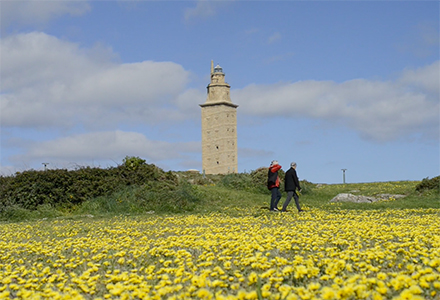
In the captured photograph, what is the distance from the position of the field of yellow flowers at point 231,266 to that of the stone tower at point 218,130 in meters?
57.1

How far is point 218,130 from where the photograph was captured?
69812 millimetres

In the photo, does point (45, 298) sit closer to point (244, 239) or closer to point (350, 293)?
point (350, 293)

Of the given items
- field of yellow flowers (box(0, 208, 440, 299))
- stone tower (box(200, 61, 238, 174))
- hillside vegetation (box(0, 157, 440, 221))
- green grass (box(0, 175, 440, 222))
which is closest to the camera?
field of yellow flowers (box(0, 208, 440, 299))

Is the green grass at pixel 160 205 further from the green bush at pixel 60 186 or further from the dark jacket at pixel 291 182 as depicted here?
the dark jacket at pixel 291 182

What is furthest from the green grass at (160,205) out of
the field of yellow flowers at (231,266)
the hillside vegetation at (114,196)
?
the field of yellow flowers at (231,266)

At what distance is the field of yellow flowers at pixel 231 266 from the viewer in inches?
183

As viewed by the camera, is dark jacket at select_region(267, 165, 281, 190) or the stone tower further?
the stone tower

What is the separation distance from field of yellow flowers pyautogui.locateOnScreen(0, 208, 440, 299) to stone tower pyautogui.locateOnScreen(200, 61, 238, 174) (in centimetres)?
5710

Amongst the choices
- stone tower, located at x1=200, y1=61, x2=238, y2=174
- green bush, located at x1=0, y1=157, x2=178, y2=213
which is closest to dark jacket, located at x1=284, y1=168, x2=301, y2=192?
green bush, located at x1=0, y1=157, x2=178, y2=213

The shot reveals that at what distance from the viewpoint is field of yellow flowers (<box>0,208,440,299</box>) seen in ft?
15.2

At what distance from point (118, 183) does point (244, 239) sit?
1341 cm

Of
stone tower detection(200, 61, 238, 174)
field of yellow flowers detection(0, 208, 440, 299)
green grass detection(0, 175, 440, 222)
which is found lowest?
field of yellow flowers detection(0, 208, 440, 299)

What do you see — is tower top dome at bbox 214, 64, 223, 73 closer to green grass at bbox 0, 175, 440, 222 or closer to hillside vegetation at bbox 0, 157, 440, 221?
hillside vegetation at bbox 0, 157, 440, 221

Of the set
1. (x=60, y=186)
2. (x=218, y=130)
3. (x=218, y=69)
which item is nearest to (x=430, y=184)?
(x=60, y=186)
